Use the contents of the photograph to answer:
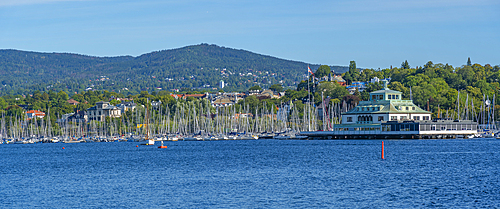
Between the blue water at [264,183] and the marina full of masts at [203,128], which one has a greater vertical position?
the marina full of masts at [203,128]

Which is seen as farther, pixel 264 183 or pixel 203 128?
pixel 203 128

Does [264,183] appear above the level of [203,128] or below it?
below

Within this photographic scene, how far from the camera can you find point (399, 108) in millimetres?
120438

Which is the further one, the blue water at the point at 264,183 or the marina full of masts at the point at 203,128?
the marina full of masts at the point at 203,128

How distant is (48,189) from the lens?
149 feet

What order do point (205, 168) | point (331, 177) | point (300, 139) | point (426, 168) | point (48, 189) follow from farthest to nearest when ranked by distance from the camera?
point (300, 139), point (205, 168), point (426, 168), point (331, 177), point (48, 189)

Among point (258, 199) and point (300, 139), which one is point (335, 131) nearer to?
point (300, 139)

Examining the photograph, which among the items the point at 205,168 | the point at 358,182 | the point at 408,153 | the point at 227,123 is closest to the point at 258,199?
the point at 358,182

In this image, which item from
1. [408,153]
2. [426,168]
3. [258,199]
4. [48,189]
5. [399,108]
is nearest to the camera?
[258,199]

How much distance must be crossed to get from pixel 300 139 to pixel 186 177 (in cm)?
8025

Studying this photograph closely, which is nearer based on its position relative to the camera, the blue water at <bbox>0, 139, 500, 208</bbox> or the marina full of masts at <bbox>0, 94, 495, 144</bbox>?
the blue water at <bbox>0, 139, 500, 208</bbox>

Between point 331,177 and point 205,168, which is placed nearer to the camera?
point 331,177

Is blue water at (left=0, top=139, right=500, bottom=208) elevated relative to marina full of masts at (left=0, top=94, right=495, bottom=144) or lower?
lower

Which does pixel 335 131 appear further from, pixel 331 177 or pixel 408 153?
pixel 331 177
